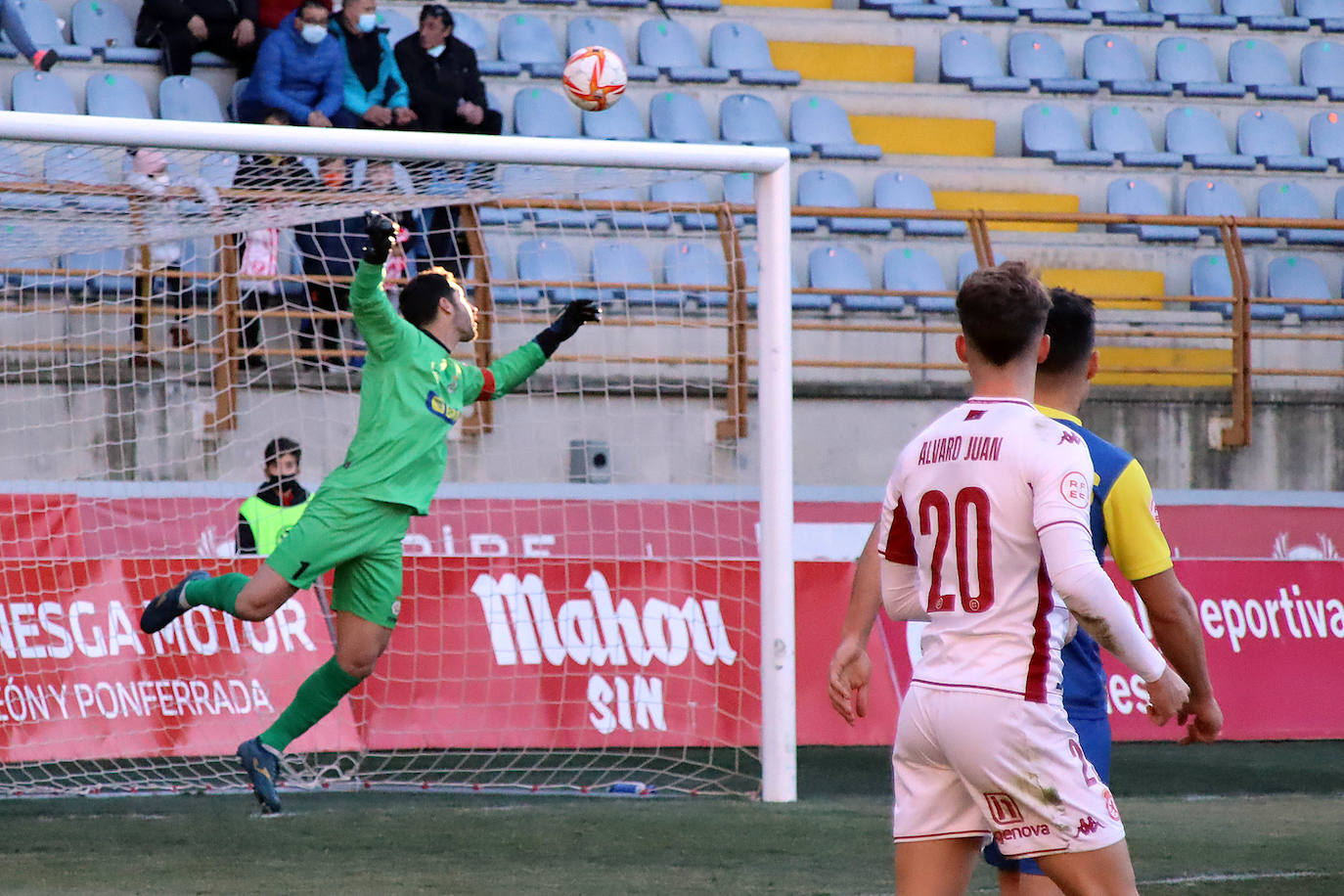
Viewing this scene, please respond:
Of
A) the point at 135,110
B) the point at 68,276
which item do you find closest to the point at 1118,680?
the point at 68,276

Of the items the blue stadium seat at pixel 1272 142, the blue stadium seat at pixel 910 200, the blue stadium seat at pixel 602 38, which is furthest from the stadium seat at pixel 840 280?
the blue stadium seat at pixel 1272 142

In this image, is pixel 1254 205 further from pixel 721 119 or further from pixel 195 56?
pixel 195 56

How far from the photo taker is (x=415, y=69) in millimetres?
10328

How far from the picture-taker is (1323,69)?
14.0 m

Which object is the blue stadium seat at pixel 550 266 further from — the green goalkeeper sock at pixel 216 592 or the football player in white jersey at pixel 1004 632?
the football player in white jersey at pixel 1004 632

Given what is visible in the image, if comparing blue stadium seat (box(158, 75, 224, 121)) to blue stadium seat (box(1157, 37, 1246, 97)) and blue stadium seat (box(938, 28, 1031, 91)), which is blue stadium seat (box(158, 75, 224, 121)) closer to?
blue stadium seat (box(938, 28, 1031, 91))

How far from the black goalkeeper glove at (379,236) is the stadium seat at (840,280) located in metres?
6.00

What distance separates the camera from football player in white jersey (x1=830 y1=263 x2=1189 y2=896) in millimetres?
2656

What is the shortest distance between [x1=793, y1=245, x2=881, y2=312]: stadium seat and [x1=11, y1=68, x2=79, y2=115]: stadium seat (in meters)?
4.89

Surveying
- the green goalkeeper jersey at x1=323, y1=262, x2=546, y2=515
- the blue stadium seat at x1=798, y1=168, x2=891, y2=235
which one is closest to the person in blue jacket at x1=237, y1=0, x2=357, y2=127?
the blue stadium seat at x1=798, y1=168, x2=891, y2=235

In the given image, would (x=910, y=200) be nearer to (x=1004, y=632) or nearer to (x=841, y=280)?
(x=841, y=280)

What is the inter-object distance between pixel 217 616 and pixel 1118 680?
14.1ft

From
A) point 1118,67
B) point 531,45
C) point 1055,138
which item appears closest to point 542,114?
point 531,45

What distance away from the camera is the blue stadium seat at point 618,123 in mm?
11844
